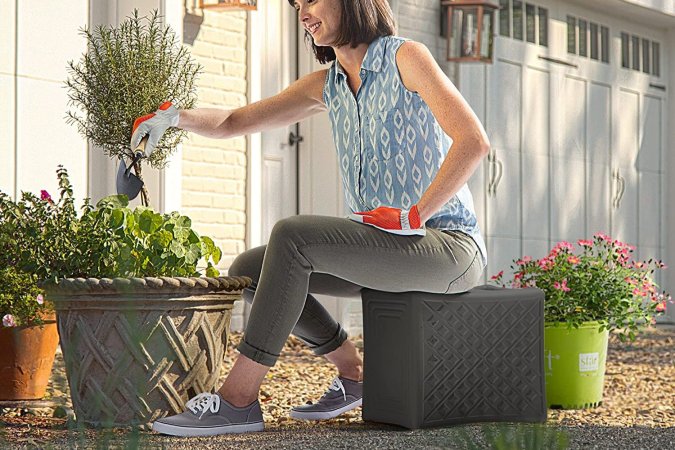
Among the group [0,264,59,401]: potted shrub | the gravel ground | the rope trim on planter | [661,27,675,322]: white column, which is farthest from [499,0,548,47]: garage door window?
the rope trim on planter

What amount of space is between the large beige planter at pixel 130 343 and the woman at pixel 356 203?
0.31ft

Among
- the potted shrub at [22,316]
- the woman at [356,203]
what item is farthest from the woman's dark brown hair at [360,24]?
the potted shrub at [22,316]

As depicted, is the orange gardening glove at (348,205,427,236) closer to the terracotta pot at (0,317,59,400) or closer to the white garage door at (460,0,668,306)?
the terracotta pot at (0,317,59,400)

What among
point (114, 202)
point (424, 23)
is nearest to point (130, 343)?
point (114, 202)

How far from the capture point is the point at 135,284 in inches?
108

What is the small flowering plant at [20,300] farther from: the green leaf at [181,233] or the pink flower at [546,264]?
the pink flower at [546,264]

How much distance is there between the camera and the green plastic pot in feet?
12.6

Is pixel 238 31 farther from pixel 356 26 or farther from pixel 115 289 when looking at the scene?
pixel 115 289

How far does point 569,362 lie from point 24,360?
1.69 m

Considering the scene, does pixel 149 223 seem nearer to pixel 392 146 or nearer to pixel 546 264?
pixel 392 146

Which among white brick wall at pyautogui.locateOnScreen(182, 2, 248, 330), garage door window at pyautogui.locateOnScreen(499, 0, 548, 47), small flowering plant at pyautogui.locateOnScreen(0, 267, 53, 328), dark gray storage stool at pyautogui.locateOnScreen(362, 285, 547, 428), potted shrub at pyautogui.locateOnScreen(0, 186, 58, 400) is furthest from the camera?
garage door window at pyautogui.locateOnScreen(499, 0, 548, 47)

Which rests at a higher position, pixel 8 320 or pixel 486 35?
pixel 486 35

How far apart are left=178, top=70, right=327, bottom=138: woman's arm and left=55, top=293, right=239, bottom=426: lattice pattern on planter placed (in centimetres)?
60

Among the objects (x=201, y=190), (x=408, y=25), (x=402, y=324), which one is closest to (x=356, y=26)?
(x=402, y=324)
